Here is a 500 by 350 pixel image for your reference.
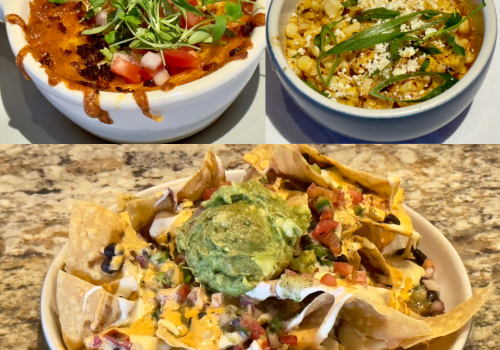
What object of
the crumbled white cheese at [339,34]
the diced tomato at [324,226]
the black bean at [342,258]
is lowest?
the black bean at [342,258]

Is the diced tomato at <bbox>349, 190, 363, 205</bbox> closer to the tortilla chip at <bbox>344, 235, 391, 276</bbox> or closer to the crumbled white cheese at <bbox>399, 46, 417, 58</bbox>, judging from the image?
the tortilla chip at <bbox>344, 235, 391, 276</bbox>

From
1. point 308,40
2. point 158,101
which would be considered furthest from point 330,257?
point 308,40

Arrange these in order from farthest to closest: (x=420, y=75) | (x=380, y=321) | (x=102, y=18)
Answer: (x=102, y=18) → (x=420, y=75) → (x=380, y=321)

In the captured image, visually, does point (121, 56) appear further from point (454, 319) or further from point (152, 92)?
point (454, 319)

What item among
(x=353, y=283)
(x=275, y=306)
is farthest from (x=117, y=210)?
(x=353, y=283)

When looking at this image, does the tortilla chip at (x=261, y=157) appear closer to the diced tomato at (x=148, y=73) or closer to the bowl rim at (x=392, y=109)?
the bowl rim at (x=392, y=109)

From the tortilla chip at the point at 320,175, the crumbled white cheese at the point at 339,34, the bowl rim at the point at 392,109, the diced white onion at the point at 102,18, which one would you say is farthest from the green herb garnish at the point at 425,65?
the diced white onion at the point at 102,18

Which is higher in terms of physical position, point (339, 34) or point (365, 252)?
point (339, 34)

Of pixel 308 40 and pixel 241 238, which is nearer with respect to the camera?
pixel 241 238
